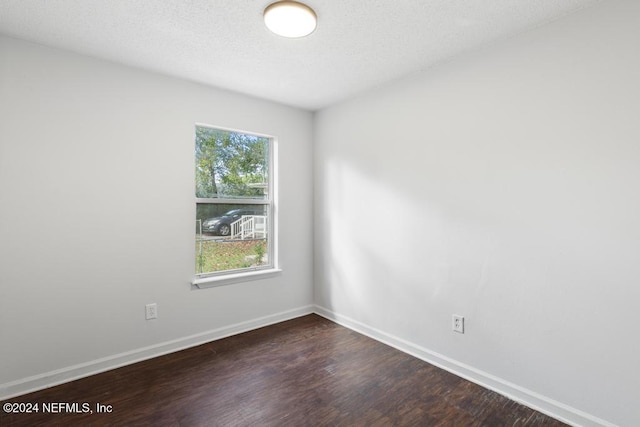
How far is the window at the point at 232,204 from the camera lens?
2.93 metres

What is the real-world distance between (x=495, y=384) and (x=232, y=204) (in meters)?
2.62

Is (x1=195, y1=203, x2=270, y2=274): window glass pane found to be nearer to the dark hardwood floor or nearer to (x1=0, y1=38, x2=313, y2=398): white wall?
(x1=0, y1=38, x2=313, y2=398): white wall

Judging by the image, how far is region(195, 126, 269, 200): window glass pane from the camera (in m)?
2.93

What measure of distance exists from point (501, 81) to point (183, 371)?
10.1 feet

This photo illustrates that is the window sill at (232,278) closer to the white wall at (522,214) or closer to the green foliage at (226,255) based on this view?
the green foliage at (226,255)

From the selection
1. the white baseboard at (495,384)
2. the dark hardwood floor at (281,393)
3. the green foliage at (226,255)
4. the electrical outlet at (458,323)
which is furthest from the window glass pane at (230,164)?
the electrical outlet at (458,323)

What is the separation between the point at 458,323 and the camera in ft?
7.63

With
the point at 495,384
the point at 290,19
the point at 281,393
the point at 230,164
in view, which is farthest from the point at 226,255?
the point at 495,384

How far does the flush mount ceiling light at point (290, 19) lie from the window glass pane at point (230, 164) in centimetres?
136

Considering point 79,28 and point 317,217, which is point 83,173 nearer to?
point 79,28

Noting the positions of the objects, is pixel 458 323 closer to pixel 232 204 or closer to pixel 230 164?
pixel 232 204

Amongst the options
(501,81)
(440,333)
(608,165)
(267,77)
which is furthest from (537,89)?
(267,77)

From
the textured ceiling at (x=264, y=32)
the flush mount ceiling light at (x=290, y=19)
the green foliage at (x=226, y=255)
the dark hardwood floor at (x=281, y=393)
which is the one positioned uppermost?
the textured ceiling at (x=264, y=32)

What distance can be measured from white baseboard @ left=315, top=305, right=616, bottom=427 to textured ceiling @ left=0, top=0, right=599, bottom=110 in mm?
2290
